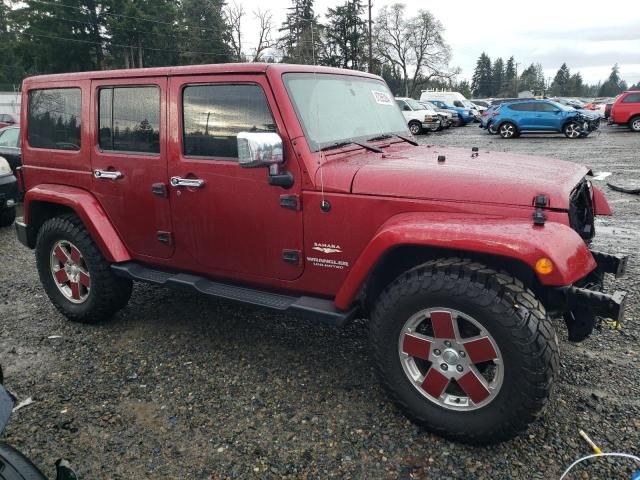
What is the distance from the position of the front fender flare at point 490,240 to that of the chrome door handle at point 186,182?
4.11 feet

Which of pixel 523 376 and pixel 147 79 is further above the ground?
pixel 147 79

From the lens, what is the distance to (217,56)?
50.0 m

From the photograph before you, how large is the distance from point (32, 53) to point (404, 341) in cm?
4901

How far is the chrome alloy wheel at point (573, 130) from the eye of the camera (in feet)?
66.4

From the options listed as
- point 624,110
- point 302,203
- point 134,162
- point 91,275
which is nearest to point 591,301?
point 302,203

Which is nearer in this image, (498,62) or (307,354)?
(307,354)

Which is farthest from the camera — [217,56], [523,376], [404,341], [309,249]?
[217,56]

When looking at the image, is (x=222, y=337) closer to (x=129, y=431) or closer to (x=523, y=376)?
(x=129, y=431)

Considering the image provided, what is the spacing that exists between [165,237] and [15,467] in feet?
6.75

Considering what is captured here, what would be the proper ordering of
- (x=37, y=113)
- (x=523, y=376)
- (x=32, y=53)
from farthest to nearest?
(x=32, y=53) < (x=37, y=113) < (x=523, y=376)

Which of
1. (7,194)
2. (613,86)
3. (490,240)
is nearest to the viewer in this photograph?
(490,240)

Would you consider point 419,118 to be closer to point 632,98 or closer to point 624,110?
point 624,110

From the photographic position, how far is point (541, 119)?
67.8 feet

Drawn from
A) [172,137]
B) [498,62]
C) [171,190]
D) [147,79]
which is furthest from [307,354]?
[498,62]
